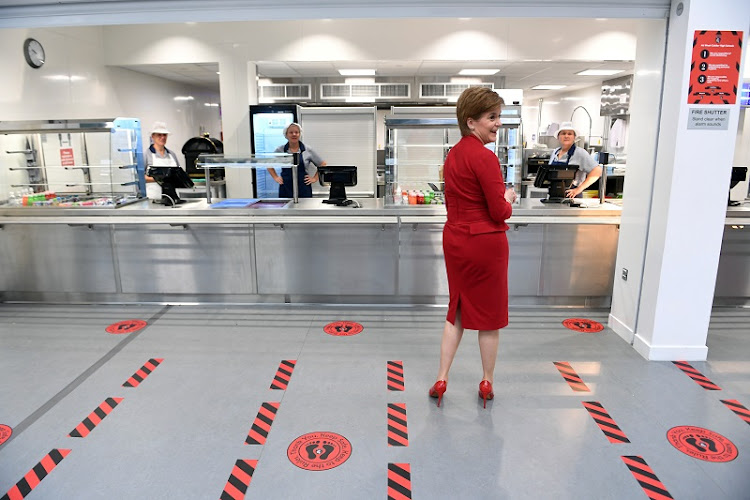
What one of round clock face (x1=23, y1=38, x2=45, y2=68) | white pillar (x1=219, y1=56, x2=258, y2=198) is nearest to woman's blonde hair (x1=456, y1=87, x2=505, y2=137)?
white pillar (x1=219, y1=56, x2=258, y2=198)

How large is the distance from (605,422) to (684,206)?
142 cm

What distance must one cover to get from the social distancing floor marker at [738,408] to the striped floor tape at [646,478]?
0.81m

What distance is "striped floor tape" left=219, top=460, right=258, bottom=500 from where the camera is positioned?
6.55 ft

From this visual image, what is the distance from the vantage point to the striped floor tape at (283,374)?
9.49 feet

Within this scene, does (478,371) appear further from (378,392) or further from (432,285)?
(432,285)

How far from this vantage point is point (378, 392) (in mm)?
2812

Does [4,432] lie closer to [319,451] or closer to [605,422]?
[319,451]

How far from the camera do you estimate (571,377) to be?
9.82ft

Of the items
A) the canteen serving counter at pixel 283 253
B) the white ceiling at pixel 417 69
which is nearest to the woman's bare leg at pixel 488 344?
the canteen serving counter at pixel 283 253

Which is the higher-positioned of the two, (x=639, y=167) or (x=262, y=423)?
→ (x=639, y=167)

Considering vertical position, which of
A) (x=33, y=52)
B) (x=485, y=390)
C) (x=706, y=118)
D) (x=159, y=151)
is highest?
(x=33, y=52)

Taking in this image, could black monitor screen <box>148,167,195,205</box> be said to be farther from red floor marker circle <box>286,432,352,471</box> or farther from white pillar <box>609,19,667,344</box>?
white pillar <box>609,19,667,344</box>

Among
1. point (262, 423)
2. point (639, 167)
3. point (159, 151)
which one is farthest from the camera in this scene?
point (159, 151)

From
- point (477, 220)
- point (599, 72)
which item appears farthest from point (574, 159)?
point (599, 72)
